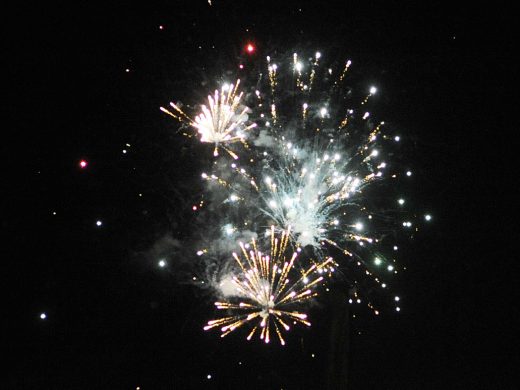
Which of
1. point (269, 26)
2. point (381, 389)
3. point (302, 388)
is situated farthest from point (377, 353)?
point (269, 26)

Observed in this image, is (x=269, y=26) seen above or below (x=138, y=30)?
above

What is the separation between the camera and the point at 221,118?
545cm

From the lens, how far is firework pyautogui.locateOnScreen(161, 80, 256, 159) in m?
5.44

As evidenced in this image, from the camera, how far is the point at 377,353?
24.6 ft

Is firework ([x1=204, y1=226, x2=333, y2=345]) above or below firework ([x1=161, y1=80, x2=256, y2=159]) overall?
below

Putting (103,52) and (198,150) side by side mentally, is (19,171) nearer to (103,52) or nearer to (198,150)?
(103,52)

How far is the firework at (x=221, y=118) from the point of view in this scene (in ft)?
17.8

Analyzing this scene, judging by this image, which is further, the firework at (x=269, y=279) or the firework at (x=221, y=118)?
the firework at (x=269, y=279)

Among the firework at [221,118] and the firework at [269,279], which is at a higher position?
the firework at [221,118]

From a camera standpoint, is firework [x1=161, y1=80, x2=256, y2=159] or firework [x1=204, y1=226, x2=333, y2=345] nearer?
firework [x1=161, y1=80, x2=256, y2=159]

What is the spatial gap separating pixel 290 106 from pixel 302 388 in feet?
16.3

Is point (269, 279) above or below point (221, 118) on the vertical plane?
below

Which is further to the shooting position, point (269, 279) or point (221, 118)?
point (269, 279)

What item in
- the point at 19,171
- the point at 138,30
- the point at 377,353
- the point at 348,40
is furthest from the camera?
the point at 377,353
